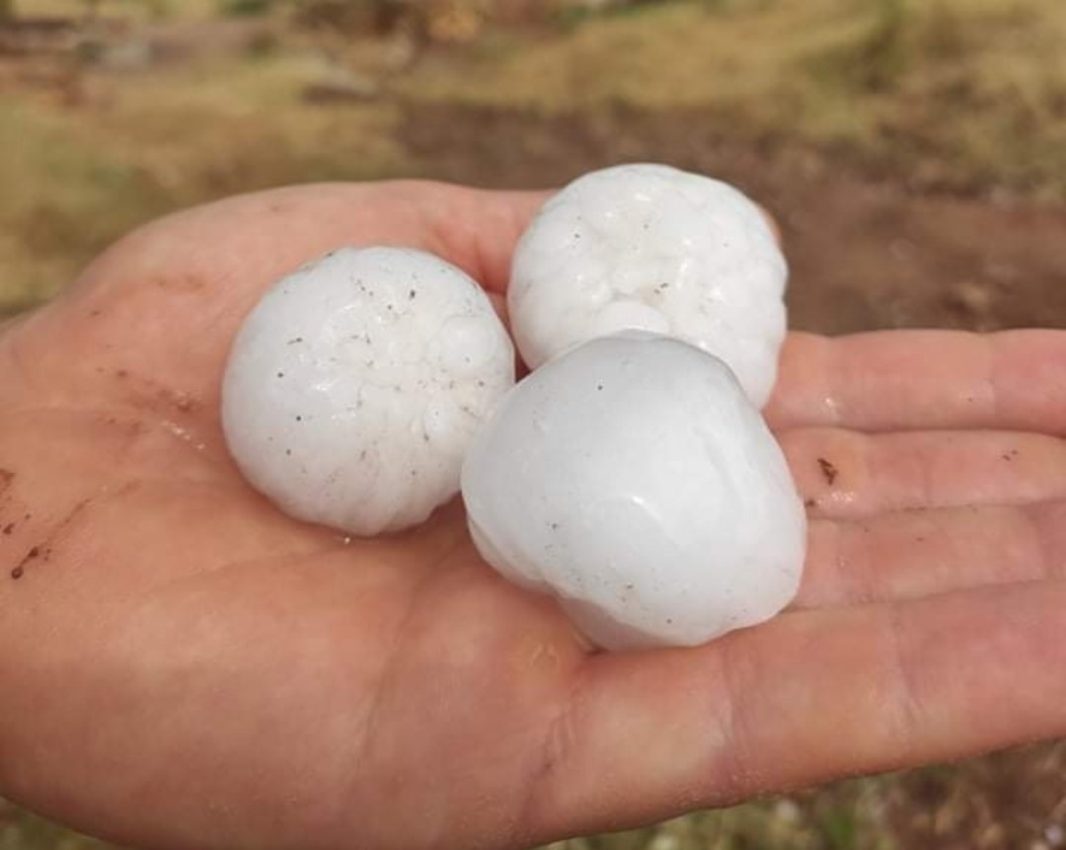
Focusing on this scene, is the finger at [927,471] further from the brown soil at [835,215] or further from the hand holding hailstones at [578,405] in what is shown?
the brown soil at [835,215]

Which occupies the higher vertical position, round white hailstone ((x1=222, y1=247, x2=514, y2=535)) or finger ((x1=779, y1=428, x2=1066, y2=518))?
round white hailstone ((x1=222, y1=247, x2=514, y2=535))

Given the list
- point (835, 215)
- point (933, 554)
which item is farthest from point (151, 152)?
point (933, 554)

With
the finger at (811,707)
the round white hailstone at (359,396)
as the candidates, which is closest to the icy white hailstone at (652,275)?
the round white hailstone at (359,396)

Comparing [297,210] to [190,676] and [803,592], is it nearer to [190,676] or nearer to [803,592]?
[190,676]

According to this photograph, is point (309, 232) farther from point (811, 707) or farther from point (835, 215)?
point (835, 215)

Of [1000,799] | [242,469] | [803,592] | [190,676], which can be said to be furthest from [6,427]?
[1000,799]

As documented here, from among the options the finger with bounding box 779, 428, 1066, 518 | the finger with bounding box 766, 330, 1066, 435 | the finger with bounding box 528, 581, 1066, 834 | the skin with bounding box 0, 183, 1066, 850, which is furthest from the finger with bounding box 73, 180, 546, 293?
the finger with bounding box 528, 581, 1066, 834

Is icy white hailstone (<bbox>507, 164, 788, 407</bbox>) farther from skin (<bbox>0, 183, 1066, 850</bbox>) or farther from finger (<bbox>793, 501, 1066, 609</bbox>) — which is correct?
finger (<bbox>793, 501, 1066, 609</bbox>)
